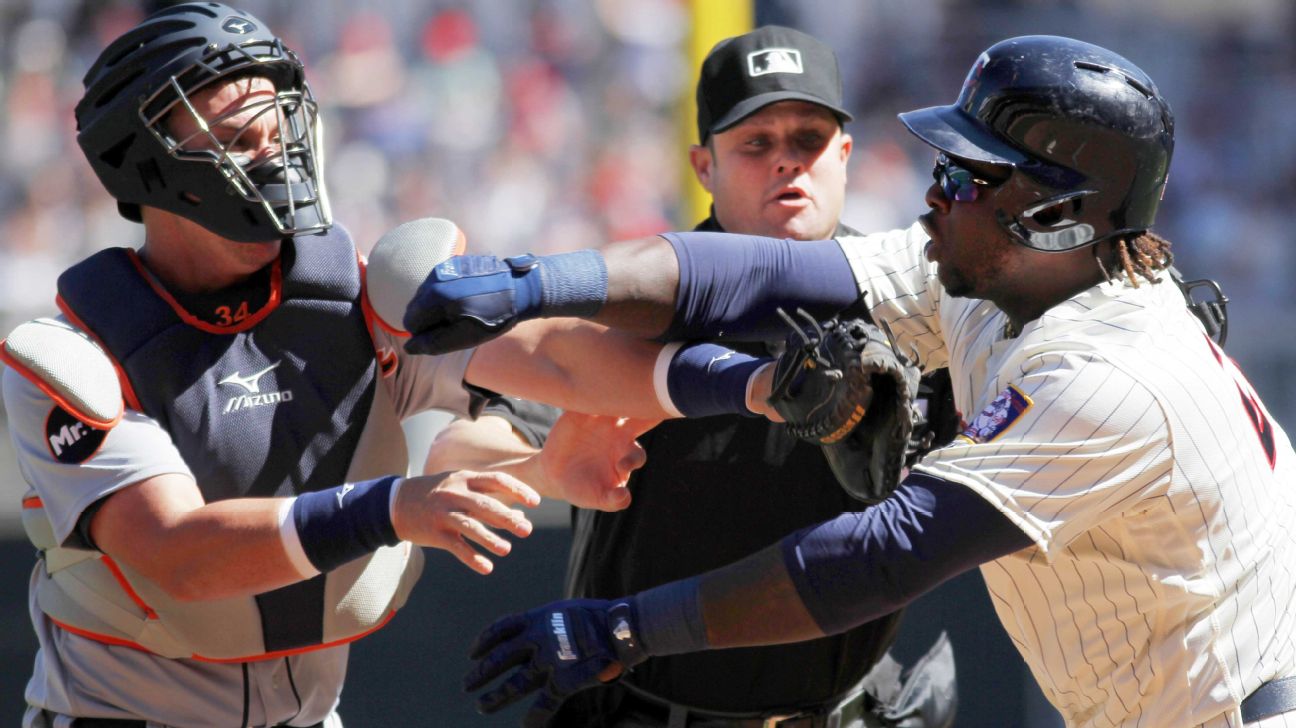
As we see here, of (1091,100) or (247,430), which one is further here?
(247,430)

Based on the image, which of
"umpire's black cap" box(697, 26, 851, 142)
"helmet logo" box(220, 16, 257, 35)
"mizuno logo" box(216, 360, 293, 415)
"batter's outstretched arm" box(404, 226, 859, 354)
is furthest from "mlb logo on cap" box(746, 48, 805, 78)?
"mizuno logo" box(216, 360, 293, 415)

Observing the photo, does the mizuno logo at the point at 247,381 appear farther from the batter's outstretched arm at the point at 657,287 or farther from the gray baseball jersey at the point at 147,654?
the batter's outstretched arm at the point at 657,287

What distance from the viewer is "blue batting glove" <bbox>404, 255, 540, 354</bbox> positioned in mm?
2762

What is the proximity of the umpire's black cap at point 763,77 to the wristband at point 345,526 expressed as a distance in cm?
170

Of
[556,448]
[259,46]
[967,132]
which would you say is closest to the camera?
[967,132]

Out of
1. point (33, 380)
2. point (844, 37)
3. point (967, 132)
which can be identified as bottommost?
point (844, 37)

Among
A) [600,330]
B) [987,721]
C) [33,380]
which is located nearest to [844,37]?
[987,721]

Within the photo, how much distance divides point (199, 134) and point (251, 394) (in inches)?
21.3

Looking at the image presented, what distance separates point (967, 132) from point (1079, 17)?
819 cm

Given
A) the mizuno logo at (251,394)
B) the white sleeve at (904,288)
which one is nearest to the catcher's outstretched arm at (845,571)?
the white sleeve at (904,288)

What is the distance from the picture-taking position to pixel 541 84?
34.1 ft

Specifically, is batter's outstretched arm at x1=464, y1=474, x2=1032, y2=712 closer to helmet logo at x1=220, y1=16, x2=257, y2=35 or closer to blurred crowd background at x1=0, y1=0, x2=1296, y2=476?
helmet logo at x1=220, y1=16, x2=257, y2=35

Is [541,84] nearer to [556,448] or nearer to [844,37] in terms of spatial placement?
[844,37]

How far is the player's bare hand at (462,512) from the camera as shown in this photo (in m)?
2.67
